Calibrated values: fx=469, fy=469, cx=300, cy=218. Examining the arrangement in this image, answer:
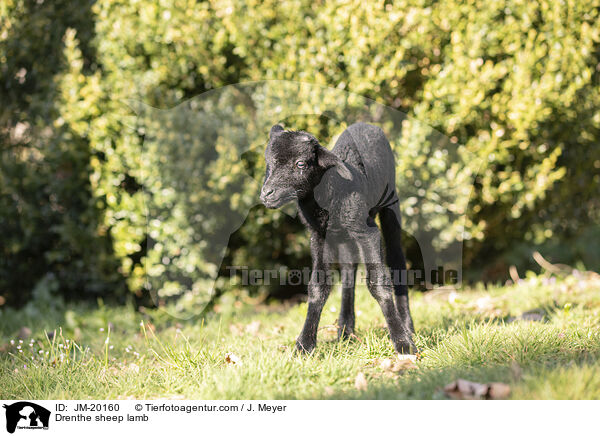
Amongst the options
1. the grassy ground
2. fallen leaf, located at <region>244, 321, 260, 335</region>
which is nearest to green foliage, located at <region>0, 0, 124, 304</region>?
the grassy ground

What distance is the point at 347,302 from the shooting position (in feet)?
11.2

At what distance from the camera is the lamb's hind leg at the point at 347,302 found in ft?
11.0

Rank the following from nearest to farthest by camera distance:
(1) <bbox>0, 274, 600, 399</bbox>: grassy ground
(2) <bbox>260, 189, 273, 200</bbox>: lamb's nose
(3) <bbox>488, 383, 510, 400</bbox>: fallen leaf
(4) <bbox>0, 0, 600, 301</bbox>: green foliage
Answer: (3) <bbox>488, 383, 510, 400</bbox>: fallen leaf, (1) <bbox>0, 274, 600, 399</bbox>: grassy ground, (2) <bbox>260, 189, 273, 200</bbox>: lamb's nose, (4) <bbox>0, 0, 600, 301</bbox>: green foliage

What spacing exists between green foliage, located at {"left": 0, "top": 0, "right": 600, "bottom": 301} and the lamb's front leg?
5.38 feet

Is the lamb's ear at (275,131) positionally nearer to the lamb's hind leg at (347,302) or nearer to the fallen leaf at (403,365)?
the lamb's hind leg at (347,302)

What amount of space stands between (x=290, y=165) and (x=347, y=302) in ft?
3.89

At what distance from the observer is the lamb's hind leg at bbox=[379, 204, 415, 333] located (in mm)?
3416
